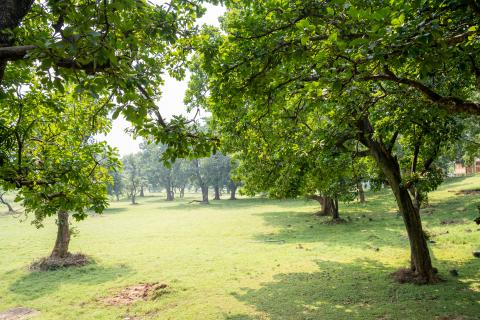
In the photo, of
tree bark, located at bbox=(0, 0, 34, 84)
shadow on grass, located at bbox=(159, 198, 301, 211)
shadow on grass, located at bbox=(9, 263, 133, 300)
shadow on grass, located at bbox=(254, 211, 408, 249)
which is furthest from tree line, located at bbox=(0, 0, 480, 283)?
shadow on grass, located at bbox=(159, 198, 301, 211)

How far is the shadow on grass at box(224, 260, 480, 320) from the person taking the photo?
31.3 ft

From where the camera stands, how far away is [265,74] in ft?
19.0

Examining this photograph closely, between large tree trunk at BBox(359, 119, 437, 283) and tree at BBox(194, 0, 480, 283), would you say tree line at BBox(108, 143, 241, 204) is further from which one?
tree at BBox(194, 0, 480, 283)

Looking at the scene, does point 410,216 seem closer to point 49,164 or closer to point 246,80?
point 246,80

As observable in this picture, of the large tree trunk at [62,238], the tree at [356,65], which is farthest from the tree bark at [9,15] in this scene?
the large tree trunk at [62,238]

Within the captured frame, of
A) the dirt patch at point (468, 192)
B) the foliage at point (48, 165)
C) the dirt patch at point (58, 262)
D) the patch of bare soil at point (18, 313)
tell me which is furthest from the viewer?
the dirt patch at point (468, 192)

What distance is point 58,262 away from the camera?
1812 cm

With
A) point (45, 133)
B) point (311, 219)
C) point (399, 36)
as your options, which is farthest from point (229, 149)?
point (311, 219)

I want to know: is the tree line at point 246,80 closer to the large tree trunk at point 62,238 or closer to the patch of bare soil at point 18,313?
the patch of bare soil at point 18,313

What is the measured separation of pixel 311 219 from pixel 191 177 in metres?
50.3

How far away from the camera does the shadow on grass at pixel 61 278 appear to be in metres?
14.2

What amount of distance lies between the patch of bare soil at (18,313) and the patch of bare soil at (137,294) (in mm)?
2327

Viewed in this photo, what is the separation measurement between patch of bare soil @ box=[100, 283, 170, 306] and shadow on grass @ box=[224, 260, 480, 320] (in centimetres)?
309

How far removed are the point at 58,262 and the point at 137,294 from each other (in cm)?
778
